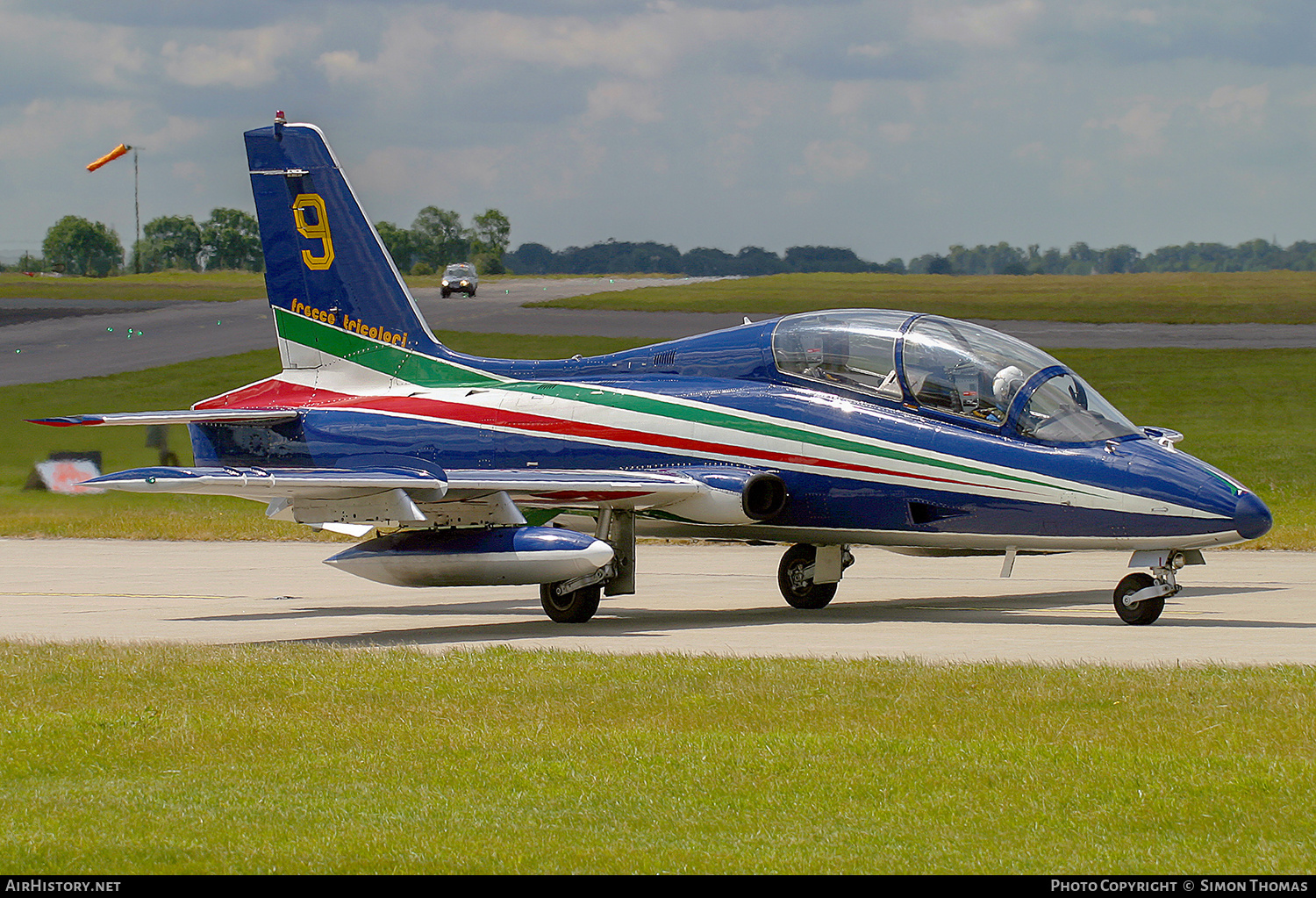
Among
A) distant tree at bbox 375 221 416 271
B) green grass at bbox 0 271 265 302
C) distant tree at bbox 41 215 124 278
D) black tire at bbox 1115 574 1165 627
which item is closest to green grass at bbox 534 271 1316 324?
green grass at bbox 0 271 265 302

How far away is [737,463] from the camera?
1431cm

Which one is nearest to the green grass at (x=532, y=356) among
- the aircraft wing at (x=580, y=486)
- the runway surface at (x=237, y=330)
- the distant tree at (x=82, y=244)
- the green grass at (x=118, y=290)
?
the runway surface at (x=237, y=330)

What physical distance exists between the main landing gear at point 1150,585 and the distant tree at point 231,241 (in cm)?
10957

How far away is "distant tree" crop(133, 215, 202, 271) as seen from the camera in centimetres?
12756

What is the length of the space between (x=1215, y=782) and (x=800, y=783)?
1.89 meters

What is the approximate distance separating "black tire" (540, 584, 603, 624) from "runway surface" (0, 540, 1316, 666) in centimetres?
21

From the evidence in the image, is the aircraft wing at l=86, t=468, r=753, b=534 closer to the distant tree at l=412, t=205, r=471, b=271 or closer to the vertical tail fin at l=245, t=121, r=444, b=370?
the vertical tail fin at l=245, t=121, r=444, b=370

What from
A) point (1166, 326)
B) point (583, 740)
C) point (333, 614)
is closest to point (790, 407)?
point (333, 614)

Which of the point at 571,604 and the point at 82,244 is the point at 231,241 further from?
the point at 571,604

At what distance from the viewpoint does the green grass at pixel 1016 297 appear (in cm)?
5106

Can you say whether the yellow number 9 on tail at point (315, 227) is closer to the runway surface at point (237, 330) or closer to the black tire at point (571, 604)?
the black tire at point (571, 604)

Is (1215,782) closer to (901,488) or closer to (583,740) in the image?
(583,740)

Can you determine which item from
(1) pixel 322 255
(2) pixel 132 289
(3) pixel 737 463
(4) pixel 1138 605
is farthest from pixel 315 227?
(2) pixel 132 289

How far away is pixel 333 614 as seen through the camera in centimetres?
1612
